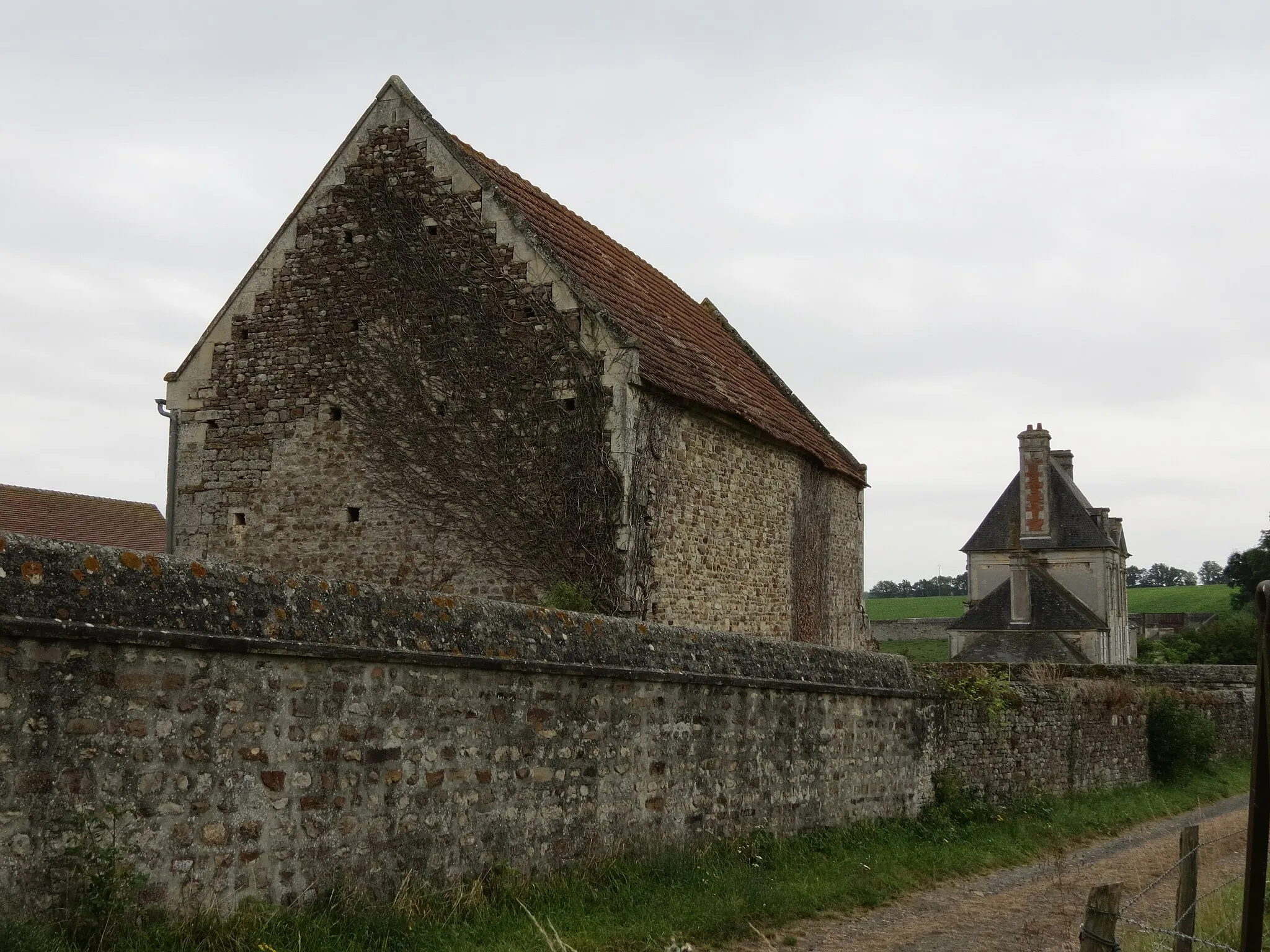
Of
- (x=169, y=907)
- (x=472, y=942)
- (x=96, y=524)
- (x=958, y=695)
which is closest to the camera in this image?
(x=169, y=907)

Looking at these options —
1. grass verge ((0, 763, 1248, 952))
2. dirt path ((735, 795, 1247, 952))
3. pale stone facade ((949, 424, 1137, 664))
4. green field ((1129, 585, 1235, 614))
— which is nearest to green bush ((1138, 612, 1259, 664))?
pale stone facade ((949, 424, 1137, 664))

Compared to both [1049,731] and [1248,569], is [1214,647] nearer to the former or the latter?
[1248,569]

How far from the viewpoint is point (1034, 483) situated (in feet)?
159

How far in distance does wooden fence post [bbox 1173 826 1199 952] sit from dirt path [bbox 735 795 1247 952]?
3.55 ft

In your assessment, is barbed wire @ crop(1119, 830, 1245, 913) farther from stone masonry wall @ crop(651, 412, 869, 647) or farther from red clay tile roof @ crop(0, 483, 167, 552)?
red clay tile roof @ crop(0, 483, 167, 552)

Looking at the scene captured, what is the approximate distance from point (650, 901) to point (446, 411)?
6.89m

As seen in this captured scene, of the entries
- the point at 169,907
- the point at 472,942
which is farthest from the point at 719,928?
the point at 169,907

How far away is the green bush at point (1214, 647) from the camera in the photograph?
1628 inches

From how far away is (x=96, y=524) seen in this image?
3419 centimetres

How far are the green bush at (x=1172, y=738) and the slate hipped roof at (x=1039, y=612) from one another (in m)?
22.6

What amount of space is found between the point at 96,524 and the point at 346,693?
99.5ft

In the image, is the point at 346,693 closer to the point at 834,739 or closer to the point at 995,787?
the point at 834,739

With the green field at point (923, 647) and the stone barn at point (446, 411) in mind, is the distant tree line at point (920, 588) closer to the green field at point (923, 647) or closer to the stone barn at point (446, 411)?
the green field at point (923, 647)

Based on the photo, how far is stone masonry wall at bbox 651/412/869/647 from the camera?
1410 centimetres
